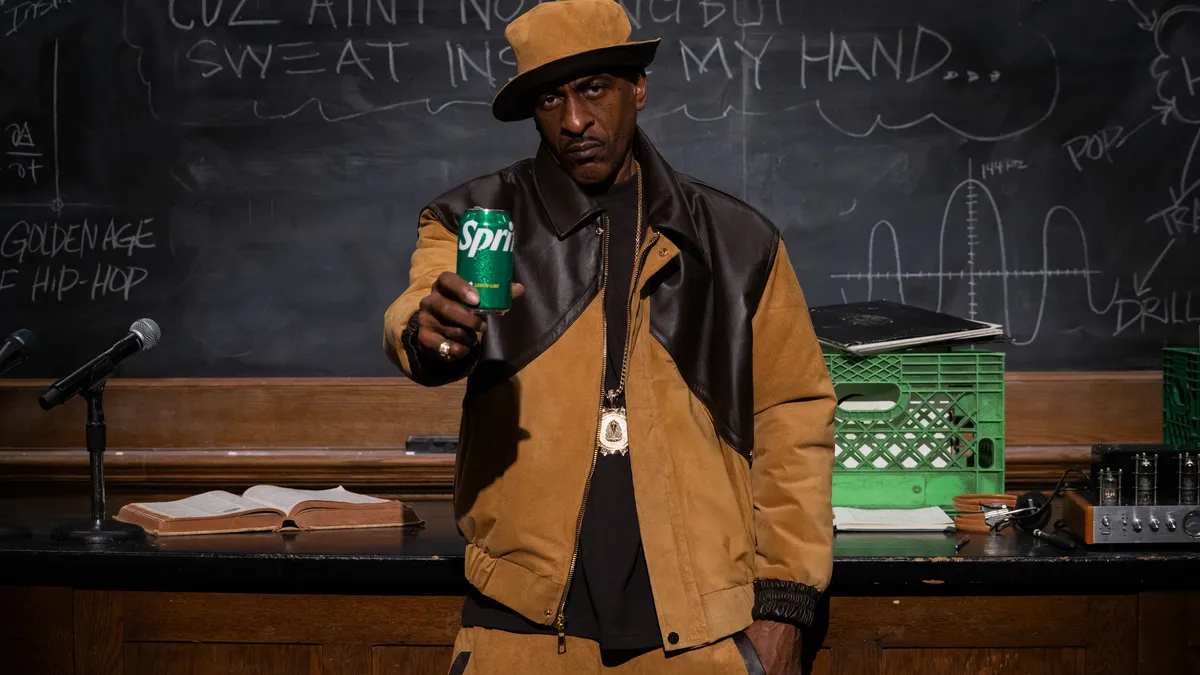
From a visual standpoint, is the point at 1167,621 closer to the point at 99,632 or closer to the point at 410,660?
the point at 410,660

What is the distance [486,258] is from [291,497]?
1551 mm

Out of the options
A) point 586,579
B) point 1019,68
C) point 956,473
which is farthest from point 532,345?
point 1019,68

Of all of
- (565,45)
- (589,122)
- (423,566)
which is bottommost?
(423,566)

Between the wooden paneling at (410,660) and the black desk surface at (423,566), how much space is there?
13cm

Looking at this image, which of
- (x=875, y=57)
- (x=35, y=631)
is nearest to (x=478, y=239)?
(x=35, y=631)

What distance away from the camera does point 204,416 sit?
13.0 feet

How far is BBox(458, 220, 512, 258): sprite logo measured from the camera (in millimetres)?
1686

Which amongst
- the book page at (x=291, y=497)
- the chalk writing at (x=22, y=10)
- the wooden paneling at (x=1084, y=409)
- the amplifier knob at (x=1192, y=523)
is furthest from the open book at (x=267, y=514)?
the wooden paneling at (x=1084, y=409)

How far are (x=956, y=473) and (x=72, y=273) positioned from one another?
273cm

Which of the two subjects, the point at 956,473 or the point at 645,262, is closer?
the point at 645,262

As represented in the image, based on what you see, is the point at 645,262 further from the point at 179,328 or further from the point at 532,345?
the point at 179,328

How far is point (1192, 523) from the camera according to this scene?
8.66 ft

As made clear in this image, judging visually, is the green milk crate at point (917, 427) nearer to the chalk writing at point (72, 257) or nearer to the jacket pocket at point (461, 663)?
the jacket pocket at point (461, 663)

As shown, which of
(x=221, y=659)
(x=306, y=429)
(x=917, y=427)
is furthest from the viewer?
(x=306, y=429)
